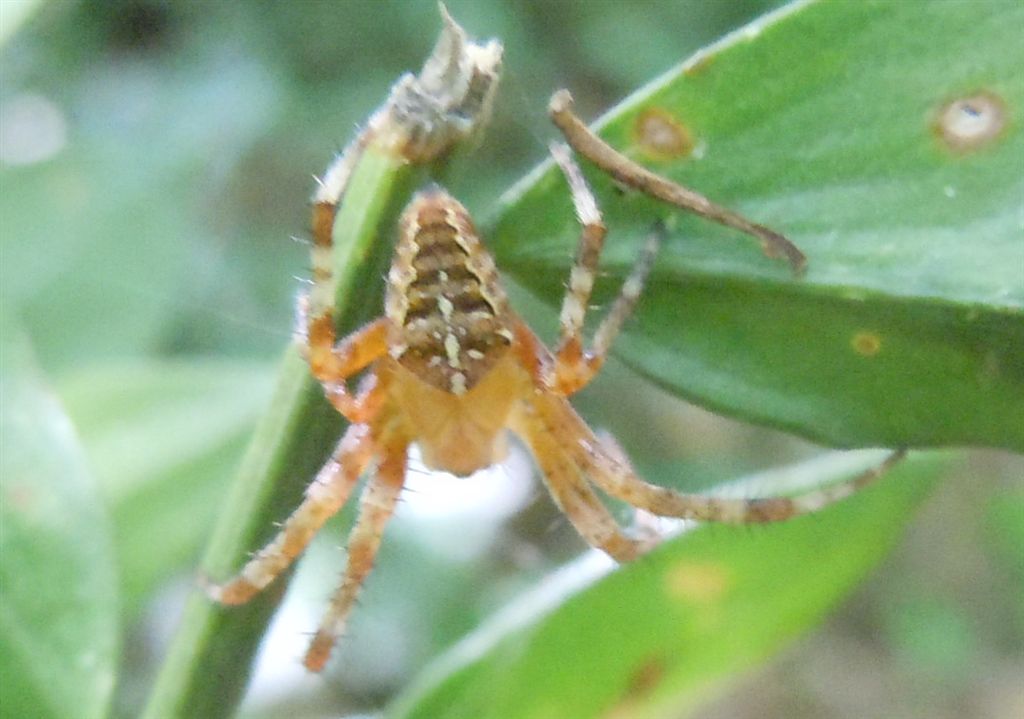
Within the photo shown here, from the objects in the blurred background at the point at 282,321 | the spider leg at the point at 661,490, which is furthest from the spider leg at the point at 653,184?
the blurred background at the point at 282,321

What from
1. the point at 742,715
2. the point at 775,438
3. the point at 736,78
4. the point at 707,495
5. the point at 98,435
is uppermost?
the point at 775,438

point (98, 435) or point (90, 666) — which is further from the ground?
point (98, 435)

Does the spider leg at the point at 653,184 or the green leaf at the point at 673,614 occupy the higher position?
the spider leg at the point at 653,184

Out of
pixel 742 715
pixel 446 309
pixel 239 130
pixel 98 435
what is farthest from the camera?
pixel 742 715

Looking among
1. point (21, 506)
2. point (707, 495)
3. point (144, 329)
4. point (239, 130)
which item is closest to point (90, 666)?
point (21, 506)

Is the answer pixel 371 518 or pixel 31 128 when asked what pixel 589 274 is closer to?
pixel 371 518

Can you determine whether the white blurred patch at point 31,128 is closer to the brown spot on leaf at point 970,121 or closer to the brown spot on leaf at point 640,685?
the brown spot on leaf at point 640,685

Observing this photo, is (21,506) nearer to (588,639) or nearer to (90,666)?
(90,666)
